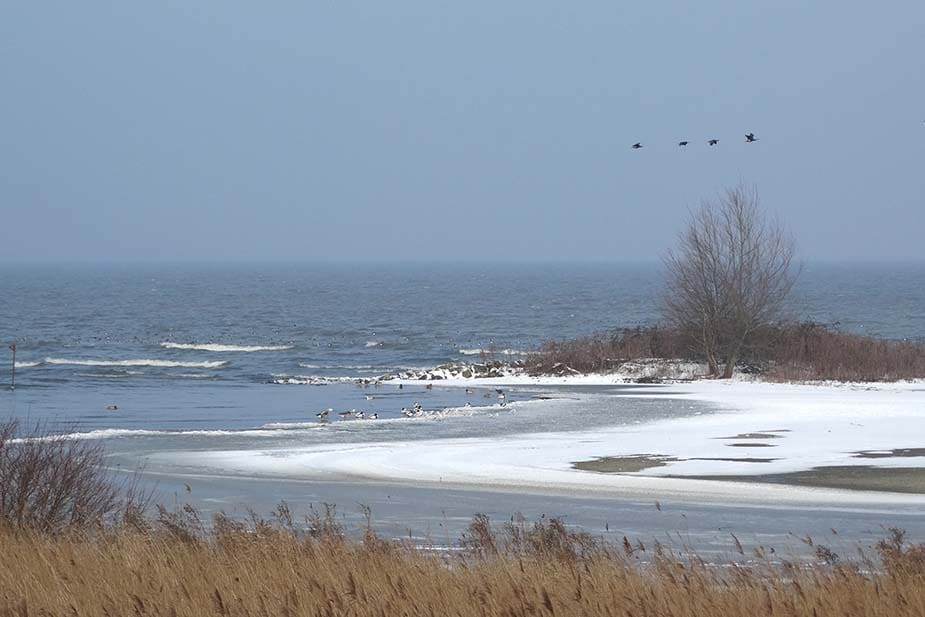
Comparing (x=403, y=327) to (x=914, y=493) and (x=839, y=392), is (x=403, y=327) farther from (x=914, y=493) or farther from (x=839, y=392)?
(x=914, y=493)

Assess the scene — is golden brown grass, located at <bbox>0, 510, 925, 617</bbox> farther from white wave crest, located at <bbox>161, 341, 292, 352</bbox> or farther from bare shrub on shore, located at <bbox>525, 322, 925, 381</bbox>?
white wave crest, located at <bbox>161, 341, 292, 352</bbox>

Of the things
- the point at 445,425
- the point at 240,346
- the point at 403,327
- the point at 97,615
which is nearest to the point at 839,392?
the point at 445,425

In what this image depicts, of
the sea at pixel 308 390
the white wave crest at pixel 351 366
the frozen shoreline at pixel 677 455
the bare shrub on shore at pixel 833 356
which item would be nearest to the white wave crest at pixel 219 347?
the sea at pixel 308 390

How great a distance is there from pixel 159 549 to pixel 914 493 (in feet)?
46.1

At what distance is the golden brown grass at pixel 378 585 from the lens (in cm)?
737

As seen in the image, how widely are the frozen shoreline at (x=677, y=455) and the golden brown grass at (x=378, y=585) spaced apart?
10.1 meters

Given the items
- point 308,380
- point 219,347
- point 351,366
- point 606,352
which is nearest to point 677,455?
point 606,352

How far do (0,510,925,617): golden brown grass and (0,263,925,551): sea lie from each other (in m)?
5.86

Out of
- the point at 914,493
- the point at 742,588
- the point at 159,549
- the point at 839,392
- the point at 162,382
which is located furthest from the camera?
the point at 162,382

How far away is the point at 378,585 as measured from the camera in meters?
8.03

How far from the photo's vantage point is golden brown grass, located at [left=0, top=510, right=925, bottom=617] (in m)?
7.37

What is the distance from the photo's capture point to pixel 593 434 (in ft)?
94.5

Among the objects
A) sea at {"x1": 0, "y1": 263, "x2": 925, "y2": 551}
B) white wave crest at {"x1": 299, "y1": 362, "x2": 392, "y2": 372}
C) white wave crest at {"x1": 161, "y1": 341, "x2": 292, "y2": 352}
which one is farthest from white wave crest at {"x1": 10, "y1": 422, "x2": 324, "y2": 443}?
white wave crest at {"x1": 161, "y1": 341, "x2": 292, "y2": 352}

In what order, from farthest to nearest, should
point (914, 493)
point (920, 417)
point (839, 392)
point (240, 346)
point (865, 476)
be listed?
point (240, 346), point (839, 392), point (920, 417), point (865, 476), point (914, 493)
